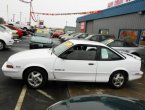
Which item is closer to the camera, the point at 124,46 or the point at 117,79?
the point at 117,79

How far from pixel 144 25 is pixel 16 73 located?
13.0m

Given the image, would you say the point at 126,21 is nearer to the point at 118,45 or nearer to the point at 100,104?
the point at 118,45

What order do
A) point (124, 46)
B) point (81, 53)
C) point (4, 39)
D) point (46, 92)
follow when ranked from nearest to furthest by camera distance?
point (46, 92), point (81, 53), point (124, 46), point (4, 39)

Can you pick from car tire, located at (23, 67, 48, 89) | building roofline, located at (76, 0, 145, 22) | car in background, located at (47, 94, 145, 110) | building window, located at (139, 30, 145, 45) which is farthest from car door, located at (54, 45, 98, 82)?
building roofline, located at (76, 0, 145, 22)

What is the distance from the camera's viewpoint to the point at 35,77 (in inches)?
288

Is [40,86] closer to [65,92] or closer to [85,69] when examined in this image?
[65,92]

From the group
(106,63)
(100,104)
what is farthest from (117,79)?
(100,104)

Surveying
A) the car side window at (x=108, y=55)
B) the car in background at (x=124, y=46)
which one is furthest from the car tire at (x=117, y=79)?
the car in background at (x=124, y=46)

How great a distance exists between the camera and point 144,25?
59.7 feet

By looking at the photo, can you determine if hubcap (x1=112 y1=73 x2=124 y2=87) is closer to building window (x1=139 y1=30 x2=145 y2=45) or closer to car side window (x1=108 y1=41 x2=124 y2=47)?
car side window (x1=108 y1=41 x2=124 y2=47)

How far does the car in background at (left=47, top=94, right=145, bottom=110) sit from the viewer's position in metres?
3.34

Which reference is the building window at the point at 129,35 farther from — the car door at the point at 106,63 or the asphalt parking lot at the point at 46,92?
the car door at the point at 106,63

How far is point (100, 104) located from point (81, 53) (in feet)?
13.8

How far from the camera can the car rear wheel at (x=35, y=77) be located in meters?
7.27
